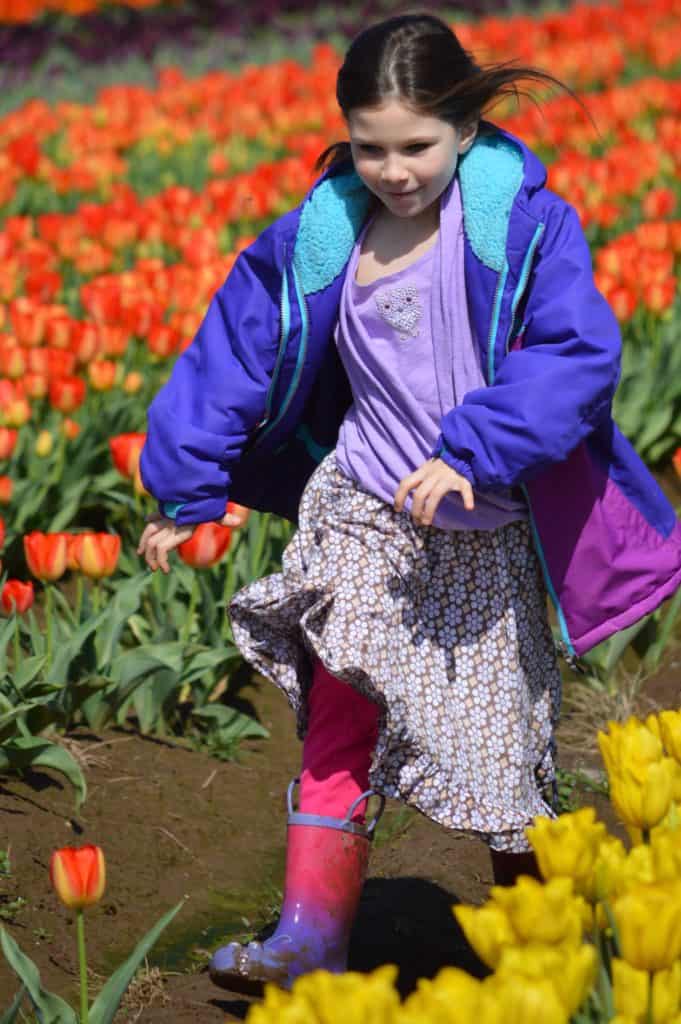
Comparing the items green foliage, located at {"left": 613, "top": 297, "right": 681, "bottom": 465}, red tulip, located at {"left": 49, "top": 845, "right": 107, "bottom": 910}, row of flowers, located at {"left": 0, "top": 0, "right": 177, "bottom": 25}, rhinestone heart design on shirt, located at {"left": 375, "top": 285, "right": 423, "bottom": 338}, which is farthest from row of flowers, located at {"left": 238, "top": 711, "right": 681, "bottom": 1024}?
row of flowers, located at {"left": 0, "top": 0, "right": 177, "bottom": 25}

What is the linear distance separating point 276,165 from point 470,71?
4.66 metres

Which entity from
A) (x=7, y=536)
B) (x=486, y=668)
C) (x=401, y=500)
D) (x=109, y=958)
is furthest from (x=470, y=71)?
(x=7, y=536)

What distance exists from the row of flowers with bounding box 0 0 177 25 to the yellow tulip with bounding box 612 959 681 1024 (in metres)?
13.7

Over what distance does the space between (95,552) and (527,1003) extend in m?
2.02

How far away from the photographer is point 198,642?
3949 millimetres

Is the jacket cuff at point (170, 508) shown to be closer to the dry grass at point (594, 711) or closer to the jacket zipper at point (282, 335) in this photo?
the jacket zipper at point (282, 335)

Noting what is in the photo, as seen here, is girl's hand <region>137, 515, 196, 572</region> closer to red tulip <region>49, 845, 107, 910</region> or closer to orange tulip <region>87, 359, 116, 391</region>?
red tulip <region>49, 845, 107, 910</region>

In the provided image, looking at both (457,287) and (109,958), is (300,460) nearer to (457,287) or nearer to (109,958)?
(457,287)

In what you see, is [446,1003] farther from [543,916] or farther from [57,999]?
[57,999]

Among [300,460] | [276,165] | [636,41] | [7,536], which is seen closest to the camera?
[300,460]

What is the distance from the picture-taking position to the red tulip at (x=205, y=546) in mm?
3551

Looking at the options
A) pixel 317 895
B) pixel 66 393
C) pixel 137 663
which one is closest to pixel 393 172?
pixel 317 895

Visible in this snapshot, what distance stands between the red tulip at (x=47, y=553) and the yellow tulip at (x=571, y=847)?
1.74 meters

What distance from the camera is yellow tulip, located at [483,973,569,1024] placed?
158 centimetres
